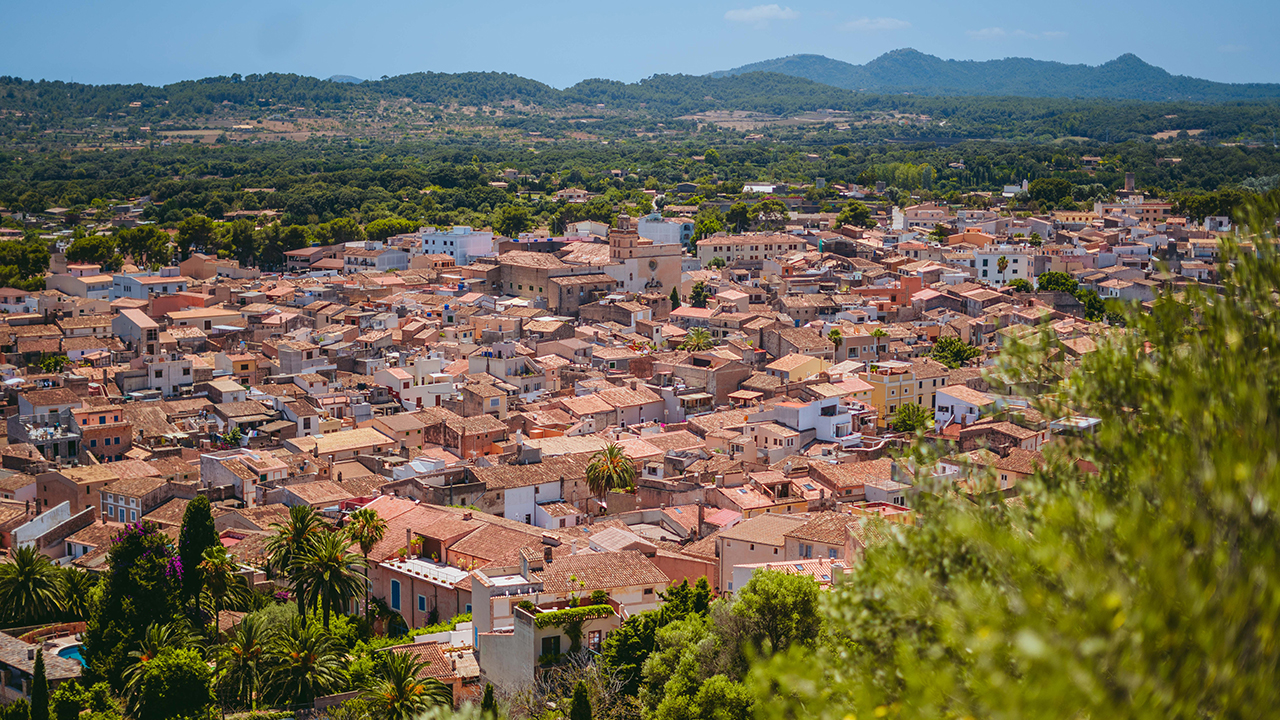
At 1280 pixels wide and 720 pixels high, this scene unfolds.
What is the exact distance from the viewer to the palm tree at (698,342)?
3856cm

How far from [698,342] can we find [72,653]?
23.0m

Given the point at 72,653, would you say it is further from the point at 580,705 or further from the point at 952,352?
the point at 952,352

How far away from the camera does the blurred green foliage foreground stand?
17.4 ft

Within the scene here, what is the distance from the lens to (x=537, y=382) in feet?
116

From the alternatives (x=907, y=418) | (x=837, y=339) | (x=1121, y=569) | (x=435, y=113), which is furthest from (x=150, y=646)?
(x=435, y=113)

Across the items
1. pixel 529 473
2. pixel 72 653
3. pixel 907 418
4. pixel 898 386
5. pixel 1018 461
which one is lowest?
pixel 72 653

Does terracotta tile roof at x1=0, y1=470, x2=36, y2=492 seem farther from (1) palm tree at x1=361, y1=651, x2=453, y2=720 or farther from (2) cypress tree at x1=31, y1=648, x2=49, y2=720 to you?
(1) palm tree at x1=361, y1=651, x2=453, y2=720

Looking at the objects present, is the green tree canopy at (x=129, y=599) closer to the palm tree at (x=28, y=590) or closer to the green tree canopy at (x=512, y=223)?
the palm tree at (x=28, y=590)

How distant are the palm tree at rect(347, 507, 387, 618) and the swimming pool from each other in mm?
4366

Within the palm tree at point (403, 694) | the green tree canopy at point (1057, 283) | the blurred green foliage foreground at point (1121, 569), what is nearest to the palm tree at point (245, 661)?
the palm tree at point (403, 694)

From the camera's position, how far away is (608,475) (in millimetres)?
24984

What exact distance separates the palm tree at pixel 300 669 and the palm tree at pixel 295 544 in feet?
3.65

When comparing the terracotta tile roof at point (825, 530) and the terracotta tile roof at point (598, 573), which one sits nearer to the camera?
the terracotta tile roof at point (598, 573)

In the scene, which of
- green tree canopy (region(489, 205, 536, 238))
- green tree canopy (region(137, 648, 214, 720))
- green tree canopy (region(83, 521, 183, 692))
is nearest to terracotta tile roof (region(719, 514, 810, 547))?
green tree canopy (region(137, 648, 214, 720))
